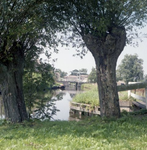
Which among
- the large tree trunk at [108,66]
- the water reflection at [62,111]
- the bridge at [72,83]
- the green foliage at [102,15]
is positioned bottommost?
the water reflection at [62,111]

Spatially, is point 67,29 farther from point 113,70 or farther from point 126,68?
point 126,68

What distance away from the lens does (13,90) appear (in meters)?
7.21

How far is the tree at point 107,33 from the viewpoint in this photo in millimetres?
6379

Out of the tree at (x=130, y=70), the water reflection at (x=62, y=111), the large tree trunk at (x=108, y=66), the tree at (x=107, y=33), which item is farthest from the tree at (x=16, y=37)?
the tree at (x=130, y=70)

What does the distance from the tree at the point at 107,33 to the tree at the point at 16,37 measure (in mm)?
1419

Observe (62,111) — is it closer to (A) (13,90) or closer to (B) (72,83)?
(A) (13,90)

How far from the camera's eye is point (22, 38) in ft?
23.7

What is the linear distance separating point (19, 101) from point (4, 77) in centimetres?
113

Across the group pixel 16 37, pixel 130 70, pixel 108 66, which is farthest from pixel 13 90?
pixel 130 70

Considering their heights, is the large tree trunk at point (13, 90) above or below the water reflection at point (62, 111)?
above

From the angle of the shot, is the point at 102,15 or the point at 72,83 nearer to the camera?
the point at 102,15

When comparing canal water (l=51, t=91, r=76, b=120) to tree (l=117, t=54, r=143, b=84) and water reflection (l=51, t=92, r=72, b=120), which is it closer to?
water reflection (l=51, t=92, r=72, b=120)

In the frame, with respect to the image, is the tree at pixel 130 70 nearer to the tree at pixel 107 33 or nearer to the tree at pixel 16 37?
the tree at pixel 107 33

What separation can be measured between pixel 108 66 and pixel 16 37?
347cm
